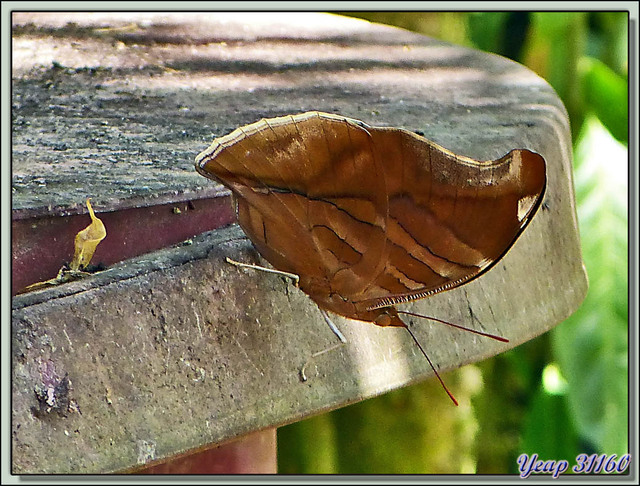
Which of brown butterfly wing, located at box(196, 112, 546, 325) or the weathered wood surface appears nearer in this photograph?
the weathered wood surface

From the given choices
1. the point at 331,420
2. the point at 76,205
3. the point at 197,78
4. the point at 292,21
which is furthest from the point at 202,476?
the point at 331,420

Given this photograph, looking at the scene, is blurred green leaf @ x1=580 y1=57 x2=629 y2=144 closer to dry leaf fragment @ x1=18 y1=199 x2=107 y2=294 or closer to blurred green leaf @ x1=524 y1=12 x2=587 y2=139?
blurred green leaf @ x1=524 y1=12 x2=587 y2=139

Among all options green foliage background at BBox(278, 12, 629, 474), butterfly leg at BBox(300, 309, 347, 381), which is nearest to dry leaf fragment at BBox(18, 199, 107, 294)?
butterfly leg at BBox(300, 309, 347, 381)

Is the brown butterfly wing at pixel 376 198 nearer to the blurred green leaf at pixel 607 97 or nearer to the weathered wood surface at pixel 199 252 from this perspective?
the weathered wood surface at pixel 199 252

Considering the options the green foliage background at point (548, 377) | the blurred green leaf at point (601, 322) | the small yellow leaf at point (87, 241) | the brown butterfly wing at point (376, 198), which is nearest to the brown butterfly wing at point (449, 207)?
the brown butterfly wing at point (376, 198)

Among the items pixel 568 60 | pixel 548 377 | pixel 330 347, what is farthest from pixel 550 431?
pixel 330 347

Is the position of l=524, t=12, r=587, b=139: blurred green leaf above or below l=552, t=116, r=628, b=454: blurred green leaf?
above
